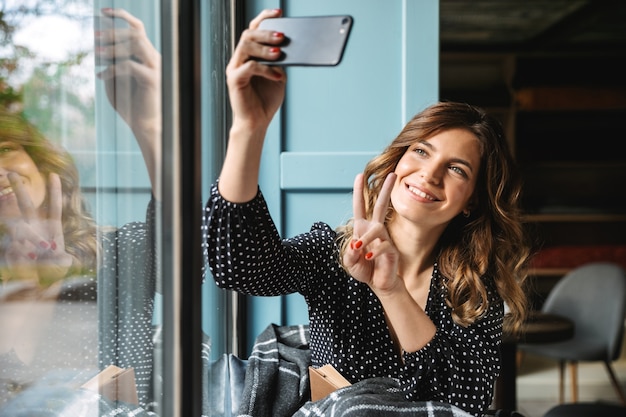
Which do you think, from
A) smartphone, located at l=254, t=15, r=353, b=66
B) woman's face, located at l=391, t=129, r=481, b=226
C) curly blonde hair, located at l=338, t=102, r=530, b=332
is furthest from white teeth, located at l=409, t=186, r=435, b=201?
smartphone, located at l=254, t=15, r=353, b=66

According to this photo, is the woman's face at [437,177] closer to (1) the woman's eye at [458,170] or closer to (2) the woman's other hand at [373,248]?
(1) the woman's eye at [458,170]

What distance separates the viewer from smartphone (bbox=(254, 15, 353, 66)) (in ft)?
1.89

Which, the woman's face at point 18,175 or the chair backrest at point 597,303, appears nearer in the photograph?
the woman's face at point 18,175

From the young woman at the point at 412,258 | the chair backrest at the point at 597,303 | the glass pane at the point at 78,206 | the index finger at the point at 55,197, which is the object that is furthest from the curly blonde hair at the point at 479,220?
the chair backrest at the point at 597,303

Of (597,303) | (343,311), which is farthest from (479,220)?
(597,303)

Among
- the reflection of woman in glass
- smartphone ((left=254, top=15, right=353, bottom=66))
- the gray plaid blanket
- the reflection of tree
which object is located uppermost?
smartphone ((left=254, top=15, right=353, bottom=66))

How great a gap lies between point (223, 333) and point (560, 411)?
117cm

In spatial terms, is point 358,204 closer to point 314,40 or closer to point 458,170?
point 458,170

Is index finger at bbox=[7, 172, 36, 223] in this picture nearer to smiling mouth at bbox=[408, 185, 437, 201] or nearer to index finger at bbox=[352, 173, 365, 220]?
index finger at bbox=[352, 173, 365, 220]

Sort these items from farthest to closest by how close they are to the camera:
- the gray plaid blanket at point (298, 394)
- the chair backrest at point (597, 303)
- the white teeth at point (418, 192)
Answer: the chair backrest at point (597, 303) < the white teeth at point (418, 192) < the gray plaid blanket at point (298, 394)

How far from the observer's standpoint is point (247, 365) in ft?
3.41

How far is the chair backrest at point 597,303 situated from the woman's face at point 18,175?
2.75 metres

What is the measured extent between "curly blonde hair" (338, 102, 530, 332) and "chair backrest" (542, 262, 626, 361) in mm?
1863

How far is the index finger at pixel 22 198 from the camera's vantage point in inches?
19.8
